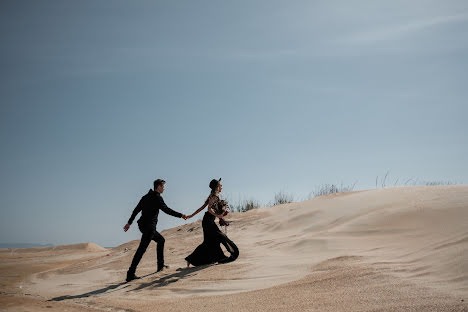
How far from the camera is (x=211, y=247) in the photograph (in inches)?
328

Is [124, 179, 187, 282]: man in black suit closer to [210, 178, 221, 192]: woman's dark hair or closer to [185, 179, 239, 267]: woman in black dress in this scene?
[185, 179, 239, 267]: woman in black dress

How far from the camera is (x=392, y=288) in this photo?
181 inches

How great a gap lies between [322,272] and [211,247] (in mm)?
2965

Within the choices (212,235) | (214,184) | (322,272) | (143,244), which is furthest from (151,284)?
(322,272)

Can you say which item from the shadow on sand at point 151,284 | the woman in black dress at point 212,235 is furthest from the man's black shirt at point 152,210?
the shadow on sand at point 151,284

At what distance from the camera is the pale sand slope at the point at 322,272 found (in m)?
4.61

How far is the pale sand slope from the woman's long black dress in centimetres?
31

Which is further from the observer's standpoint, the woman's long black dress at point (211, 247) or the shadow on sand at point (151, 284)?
the woman's long black dress at point (211, 247)

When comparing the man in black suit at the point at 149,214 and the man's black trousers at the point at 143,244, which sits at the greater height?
the man in black suit at the point at 149,214

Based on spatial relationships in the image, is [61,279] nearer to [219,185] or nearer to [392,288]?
[219,185]

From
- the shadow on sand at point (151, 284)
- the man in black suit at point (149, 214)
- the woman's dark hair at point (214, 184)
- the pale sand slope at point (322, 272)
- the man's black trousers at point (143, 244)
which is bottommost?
the shadow on sand at point (151, 284)

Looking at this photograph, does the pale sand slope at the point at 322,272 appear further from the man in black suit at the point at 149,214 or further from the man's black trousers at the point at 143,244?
the man in black suit at the point at 149,214

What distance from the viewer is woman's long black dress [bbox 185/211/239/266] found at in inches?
324

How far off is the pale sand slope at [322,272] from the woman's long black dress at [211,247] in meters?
0.31
